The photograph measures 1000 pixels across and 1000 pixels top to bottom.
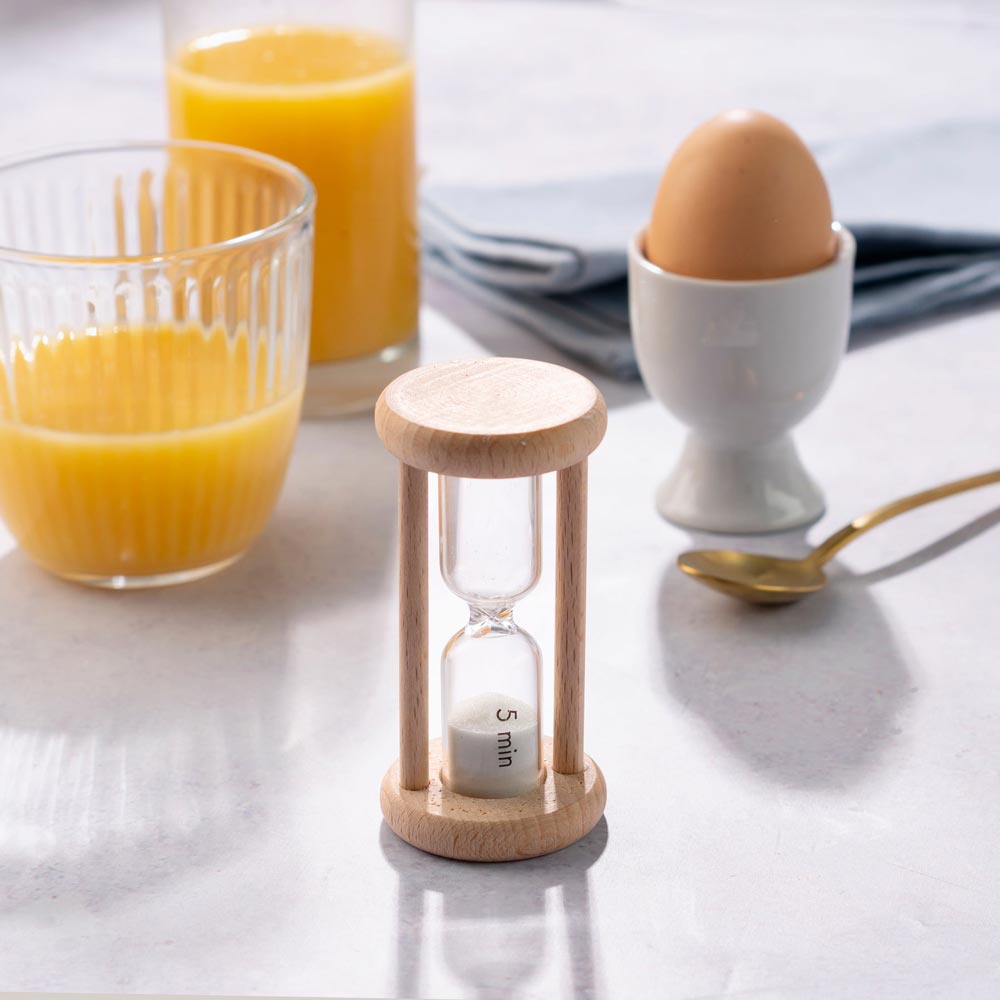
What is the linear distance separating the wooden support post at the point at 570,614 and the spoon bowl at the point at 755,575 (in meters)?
0.16

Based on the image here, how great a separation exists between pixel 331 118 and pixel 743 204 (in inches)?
10.6

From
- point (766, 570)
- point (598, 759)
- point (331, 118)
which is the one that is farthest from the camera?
point (331, 118)

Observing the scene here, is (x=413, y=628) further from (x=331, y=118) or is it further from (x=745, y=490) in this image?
(x=331, y=118)

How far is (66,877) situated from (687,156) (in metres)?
0.41

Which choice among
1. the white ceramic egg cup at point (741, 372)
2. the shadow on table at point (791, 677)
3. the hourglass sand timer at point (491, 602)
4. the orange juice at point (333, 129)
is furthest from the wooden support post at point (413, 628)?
the orange juice at point (333, 129)

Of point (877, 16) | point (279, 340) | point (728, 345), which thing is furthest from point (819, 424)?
point (877, 16)

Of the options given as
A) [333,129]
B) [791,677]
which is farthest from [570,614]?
[333,129]

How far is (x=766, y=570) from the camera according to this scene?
2.39 ft

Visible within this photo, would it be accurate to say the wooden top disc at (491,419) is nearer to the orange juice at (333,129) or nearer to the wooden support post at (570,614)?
the wooden support post at (570,614)

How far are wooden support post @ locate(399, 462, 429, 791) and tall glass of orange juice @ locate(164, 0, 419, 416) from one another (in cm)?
39

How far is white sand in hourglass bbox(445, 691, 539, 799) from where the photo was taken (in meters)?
0.56

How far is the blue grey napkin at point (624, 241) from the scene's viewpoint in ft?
3.22

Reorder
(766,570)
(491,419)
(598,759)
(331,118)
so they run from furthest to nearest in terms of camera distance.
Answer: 1. (331,118)
2. (766,570)
3. (598,759)
4. (491,419)

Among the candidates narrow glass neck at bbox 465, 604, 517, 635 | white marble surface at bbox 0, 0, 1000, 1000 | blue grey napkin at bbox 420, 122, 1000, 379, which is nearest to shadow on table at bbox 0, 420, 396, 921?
white marble surface at bbox 0, 0, 1000, 1000
